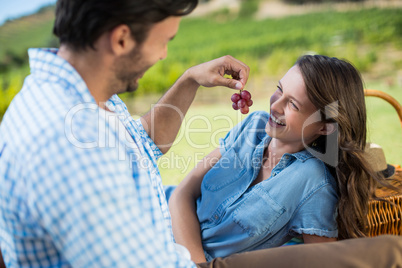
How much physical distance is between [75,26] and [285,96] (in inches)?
34.8

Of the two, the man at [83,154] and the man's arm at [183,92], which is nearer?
the man at [83,154]

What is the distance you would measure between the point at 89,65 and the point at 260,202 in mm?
847

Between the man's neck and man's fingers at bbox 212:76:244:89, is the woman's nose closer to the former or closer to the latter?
man's fingers at bbox 212:76:244:89

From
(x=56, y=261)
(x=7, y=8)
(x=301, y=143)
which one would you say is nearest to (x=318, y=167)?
(x=301, y=143)

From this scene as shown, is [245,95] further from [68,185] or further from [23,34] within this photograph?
[23,34]

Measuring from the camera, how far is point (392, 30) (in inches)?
304

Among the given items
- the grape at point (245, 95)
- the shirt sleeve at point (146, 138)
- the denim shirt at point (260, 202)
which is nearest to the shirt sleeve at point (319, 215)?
the denim shirt at point (260, 202)

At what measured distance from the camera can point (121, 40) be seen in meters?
0.86

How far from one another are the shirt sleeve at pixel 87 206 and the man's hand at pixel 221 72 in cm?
77

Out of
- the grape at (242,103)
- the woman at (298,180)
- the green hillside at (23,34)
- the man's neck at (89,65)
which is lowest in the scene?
the woman at (298,180)

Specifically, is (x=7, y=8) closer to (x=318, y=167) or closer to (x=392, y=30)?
(x=318, y=167)

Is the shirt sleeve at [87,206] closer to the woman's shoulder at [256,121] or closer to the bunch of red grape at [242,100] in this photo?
the bunch of red grape at [242,100]

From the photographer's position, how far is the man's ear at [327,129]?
1.49m

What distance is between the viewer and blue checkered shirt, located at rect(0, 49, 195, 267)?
71 centimetres
